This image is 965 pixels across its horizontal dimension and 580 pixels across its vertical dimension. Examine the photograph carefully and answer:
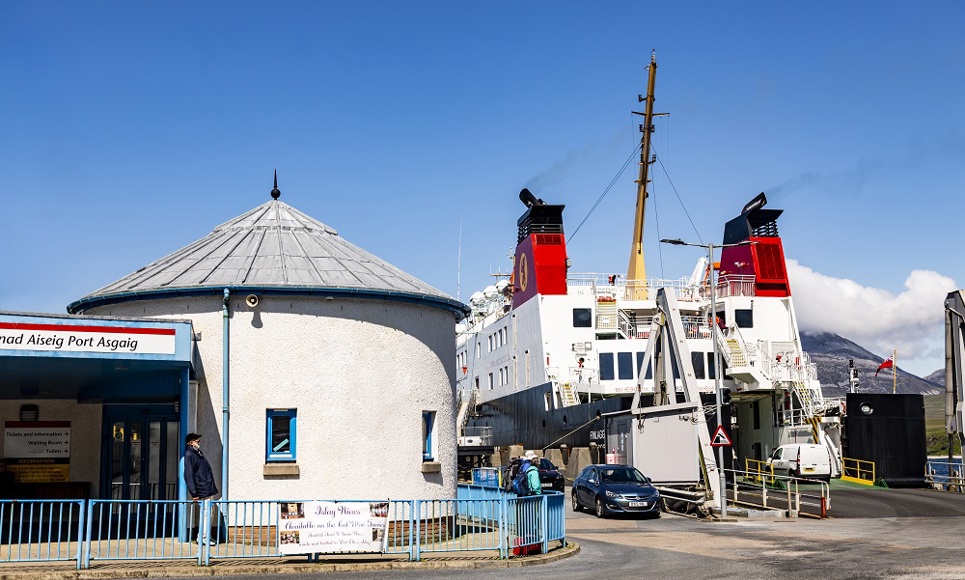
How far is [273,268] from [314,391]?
2.41 meters

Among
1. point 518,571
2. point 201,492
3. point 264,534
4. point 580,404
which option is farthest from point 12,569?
point 580,404

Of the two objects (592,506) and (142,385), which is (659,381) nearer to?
(592,506)

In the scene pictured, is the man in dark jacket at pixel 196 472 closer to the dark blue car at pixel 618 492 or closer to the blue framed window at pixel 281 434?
the blue framed window at pixel 281 434

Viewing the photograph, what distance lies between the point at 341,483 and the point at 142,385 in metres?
4.25

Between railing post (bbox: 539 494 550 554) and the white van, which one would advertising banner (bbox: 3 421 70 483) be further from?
the white van

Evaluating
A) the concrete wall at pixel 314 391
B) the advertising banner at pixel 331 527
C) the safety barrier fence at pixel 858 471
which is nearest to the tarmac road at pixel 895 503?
the safety barrier fence at pixel 858 471

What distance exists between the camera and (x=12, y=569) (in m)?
Result: 14.9

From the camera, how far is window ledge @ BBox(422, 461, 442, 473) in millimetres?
19781

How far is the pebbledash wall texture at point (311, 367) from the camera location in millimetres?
18609

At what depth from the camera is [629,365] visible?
4744 cm

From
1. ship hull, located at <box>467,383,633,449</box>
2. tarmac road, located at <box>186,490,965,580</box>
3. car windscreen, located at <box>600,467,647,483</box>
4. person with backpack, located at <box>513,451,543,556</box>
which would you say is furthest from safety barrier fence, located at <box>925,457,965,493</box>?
person with backpack, located at <box>513,451,543,556</box>

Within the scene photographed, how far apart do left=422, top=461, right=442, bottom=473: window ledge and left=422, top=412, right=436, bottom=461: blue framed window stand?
142mm

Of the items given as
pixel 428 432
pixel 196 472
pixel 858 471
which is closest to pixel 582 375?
pixel 858 471

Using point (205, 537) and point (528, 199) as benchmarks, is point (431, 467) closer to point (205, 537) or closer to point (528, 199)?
point (205, 537)
